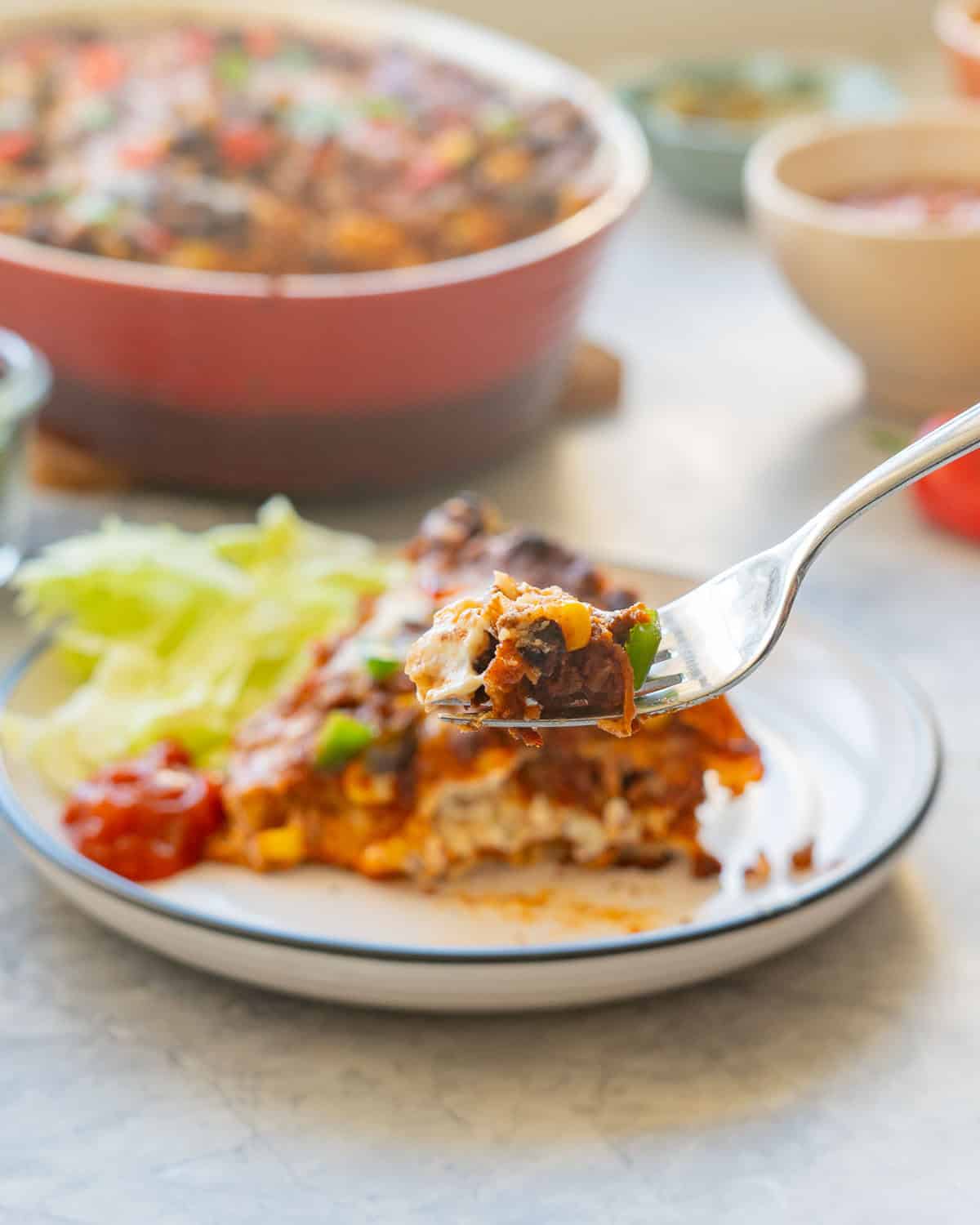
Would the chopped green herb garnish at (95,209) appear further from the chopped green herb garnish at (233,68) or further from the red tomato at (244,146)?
the chopped green herb garnish at (233,68)

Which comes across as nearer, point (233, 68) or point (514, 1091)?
point (514, 1091)

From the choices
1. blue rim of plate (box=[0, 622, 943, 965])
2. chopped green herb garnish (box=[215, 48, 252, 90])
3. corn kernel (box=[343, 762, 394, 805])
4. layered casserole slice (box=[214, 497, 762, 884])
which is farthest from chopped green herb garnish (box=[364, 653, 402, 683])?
chopped green herb garnish (box=[215, 48, 252, 90])

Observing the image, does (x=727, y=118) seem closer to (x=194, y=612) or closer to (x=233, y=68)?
(x=233, y=68)

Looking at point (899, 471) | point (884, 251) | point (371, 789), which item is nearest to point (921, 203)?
point (884, 251)

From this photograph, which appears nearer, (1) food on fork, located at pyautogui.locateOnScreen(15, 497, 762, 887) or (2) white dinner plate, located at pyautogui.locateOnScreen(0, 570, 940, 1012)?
(2) white dinner plate, located at pyautogui.locateOnScreen(0, 570, 940, 1012)

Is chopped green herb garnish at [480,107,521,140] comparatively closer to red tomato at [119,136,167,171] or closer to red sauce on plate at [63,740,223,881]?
red tomato at [119,136,167,171]

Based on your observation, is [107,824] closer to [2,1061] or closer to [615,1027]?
[2,1061]
